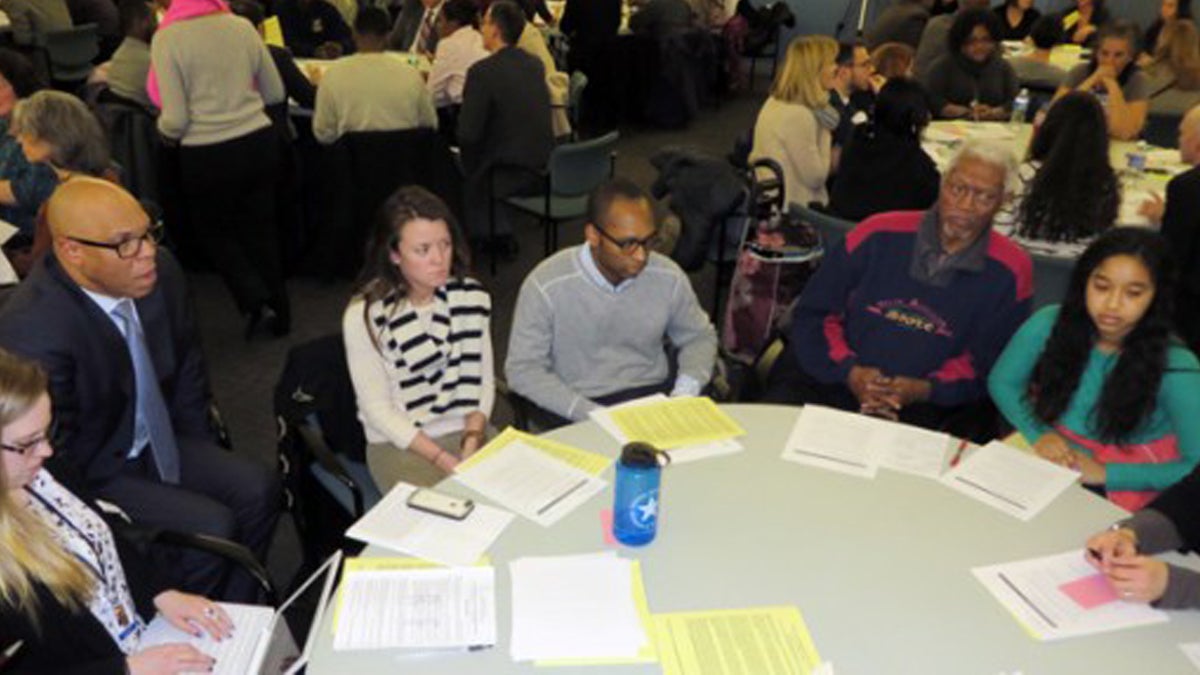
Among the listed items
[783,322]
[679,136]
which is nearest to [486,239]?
[783,322]

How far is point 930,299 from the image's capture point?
2820 mm

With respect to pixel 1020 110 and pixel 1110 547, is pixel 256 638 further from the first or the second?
pixel 1020 110

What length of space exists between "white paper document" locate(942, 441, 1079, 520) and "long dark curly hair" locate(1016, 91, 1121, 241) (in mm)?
1596

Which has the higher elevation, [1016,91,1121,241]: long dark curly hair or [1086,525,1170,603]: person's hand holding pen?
[1016,91,1121,241]: long dark curly hair

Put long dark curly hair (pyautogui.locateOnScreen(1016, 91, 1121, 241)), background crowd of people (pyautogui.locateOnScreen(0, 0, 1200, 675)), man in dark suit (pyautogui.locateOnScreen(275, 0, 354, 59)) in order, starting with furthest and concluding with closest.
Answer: man in dark suit (pyautogui.locateOnScreen(275, 0, 354, 59)) < long dark curly hair (pyautogui.locateOnScreen(1016, 91, 1121, 241)) < background crowd of people (pyautogui.locateOnScreen(0, 0, 1200, 675))

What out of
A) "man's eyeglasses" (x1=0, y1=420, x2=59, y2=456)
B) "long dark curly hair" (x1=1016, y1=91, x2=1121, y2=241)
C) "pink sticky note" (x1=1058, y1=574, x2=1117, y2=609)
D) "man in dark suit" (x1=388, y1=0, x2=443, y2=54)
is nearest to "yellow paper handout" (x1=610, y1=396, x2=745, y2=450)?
"pink sticky note" (x1=1058, y1=574, x2=1117, y2=609)

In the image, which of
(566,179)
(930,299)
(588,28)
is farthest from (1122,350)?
(588,28)

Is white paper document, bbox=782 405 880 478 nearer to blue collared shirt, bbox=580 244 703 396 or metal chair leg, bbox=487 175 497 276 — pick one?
blue collared shirt, bbox=580 244 703 396

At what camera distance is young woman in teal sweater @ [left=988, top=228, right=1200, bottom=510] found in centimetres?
232

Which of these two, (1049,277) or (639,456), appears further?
(1049,277)

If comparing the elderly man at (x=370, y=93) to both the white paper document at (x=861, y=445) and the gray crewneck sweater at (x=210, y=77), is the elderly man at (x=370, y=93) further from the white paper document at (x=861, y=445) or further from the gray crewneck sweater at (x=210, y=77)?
the white paper document at (x=861, y=445)

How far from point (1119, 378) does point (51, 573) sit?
2384mm

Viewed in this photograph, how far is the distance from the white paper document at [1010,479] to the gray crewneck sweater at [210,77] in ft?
10.7

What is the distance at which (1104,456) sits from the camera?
2.44 metres
